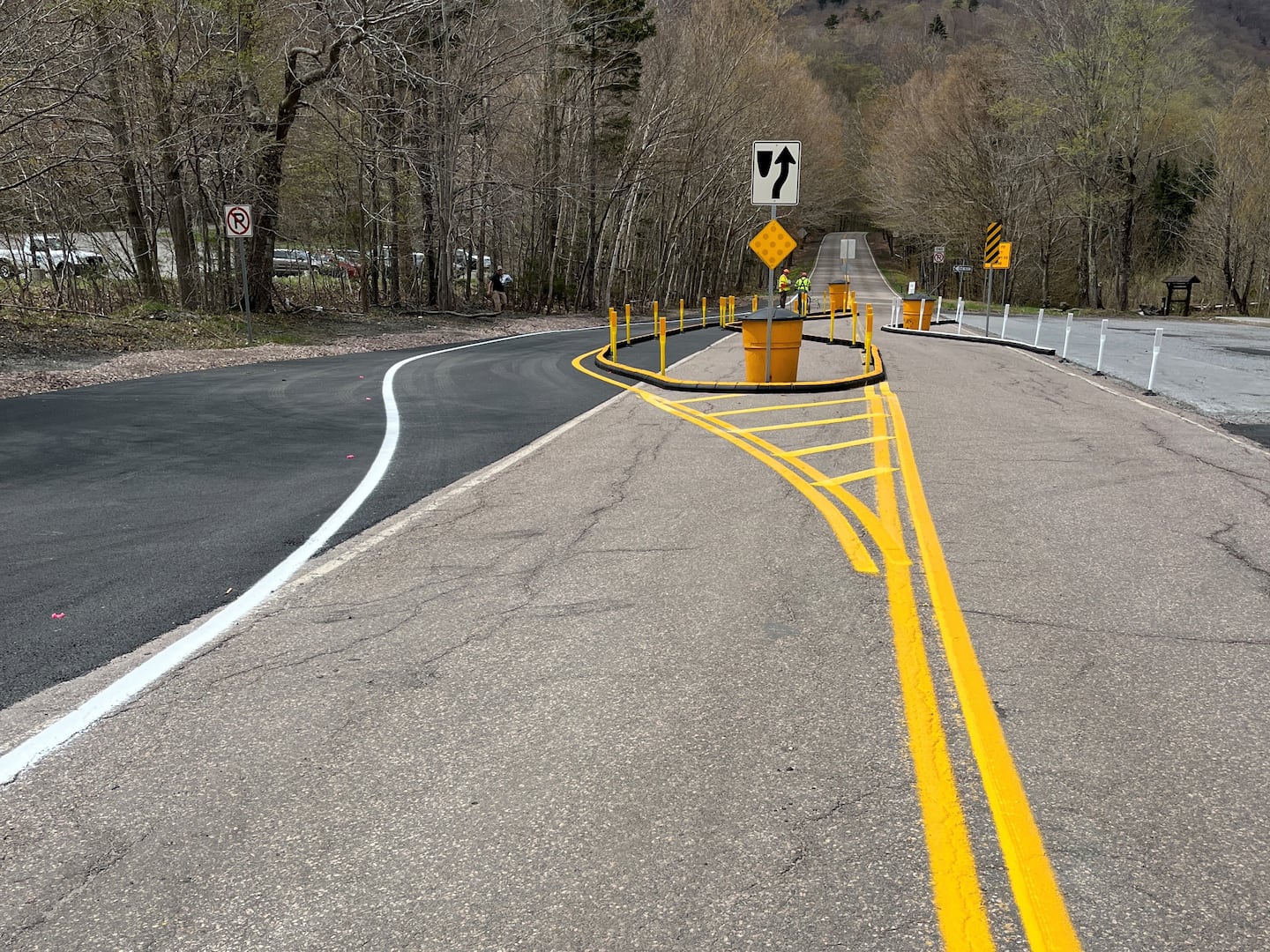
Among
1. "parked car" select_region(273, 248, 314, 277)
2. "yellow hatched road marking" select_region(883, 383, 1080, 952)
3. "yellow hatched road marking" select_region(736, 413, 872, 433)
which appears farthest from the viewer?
"parked car" select_region(273, 248, 314, 277)

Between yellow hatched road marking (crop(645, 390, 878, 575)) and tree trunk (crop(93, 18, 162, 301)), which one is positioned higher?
tree trunk (crop(93, 18, 162, 301))

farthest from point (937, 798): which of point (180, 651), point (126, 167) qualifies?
point (126, 167)

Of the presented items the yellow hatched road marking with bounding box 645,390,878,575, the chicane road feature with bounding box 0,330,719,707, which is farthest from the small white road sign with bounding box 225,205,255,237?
the yellow hatched road marking with bounding box 645,390,878,575

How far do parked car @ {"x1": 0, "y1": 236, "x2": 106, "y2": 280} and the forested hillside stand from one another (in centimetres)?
33

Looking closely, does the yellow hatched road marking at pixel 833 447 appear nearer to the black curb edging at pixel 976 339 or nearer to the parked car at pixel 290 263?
the black curb edging at pixel 976 339

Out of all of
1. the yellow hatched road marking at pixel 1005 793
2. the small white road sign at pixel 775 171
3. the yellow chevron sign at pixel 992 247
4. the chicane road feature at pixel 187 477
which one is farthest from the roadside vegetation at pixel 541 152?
the yellow hatched road marking at pixel 1005 793

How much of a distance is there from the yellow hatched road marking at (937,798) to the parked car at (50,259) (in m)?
20.8

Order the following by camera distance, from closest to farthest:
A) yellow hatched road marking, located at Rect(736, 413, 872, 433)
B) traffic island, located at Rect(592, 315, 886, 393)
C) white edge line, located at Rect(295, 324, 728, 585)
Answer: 1. white edge line, located at Rect(295, 324, 728, 585)
2. yellow hatched road marking, located at Rect(736, 413, 872, 433)
3. traffic island, located at Rect(592, 315, 886, 393)

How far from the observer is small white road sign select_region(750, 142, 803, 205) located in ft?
42.1

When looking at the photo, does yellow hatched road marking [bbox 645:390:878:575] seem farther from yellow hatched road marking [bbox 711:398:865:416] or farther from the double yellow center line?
yellow hatched road marking [bbox 711:398:865:416]

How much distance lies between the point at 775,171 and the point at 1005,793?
11.2m

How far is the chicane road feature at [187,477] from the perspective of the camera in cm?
466

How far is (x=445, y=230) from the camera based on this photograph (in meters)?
28.8

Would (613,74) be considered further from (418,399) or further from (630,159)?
(418,399)
